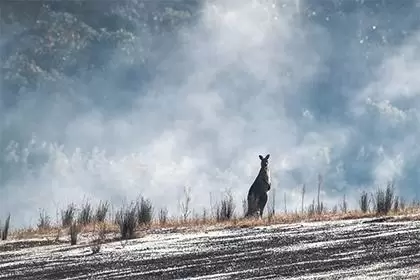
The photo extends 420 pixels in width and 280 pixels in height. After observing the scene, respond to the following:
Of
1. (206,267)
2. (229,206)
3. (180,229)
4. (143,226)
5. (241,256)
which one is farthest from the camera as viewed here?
(229,206)

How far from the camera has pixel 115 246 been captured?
14617 mm

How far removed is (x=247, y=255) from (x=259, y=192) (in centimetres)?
1084

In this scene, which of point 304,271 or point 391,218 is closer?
point 304,271

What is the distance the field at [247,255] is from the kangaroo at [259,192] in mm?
5001

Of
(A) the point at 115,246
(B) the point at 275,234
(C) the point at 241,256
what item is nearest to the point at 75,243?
(A) the point at 115,246

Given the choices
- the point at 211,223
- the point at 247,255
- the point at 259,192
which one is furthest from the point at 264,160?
the point at 247,255

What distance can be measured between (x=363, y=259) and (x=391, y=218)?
566 centimetres

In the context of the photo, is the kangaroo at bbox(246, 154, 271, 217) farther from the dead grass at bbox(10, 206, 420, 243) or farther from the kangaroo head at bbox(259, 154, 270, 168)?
the dead grass at bbox(10, 206, 420, 243)

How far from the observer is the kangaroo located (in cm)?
2148

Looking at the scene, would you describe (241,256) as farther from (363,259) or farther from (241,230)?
(241,230)

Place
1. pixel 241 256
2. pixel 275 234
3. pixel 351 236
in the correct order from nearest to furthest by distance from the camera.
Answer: pixel 241 256, pixel 351 236, pixel 275 234

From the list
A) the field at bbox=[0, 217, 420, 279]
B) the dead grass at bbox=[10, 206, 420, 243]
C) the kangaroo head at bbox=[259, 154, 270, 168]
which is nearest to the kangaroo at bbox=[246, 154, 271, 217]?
the kangaroo head at bbox=[259, 154, 270, 168]

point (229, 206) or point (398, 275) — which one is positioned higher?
point (229, 206)

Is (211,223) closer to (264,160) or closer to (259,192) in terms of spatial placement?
(259,192)
